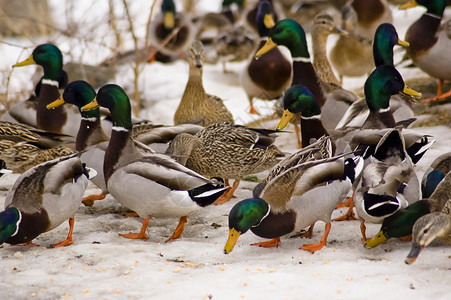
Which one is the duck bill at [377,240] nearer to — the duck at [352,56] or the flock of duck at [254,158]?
the flock of duck at [254,158]

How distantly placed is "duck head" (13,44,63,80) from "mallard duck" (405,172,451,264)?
4221 millimetres

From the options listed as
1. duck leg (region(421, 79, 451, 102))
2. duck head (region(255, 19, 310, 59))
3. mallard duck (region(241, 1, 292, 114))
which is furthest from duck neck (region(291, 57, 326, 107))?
duck leg (region(421, 79, 451, 102))

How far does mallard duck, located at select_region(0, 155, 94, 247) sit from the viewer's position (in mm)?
4145

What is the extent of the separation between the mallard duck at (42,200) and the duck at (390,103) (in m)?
2.31

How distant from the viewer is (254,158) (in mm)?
5402

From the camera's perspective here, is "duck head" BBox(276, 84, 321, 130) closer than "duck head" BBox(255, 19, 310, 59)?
Yes

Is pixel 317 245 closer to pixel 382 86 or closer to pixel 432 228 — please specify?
pixel 432 228

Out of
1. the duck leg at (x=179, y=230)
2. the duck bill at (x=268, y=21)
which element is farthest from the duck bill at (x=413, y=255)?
the duck bill at (x=268, y=21)

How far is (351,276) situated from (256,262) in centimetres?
63

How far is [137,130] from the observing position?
5.64 m

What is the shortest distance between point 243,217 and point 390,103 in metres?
2.44

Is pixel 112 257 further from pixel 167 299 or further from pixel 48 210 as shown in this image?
pixel 167 299

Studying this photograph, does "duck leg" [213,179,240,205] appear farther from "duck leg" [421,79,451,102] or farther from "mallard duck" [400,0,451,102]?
"duck leg" [421,79,451,102]

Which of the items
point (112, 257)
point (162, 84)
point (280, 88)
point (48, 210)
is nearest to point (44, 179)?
point (48, 210)
